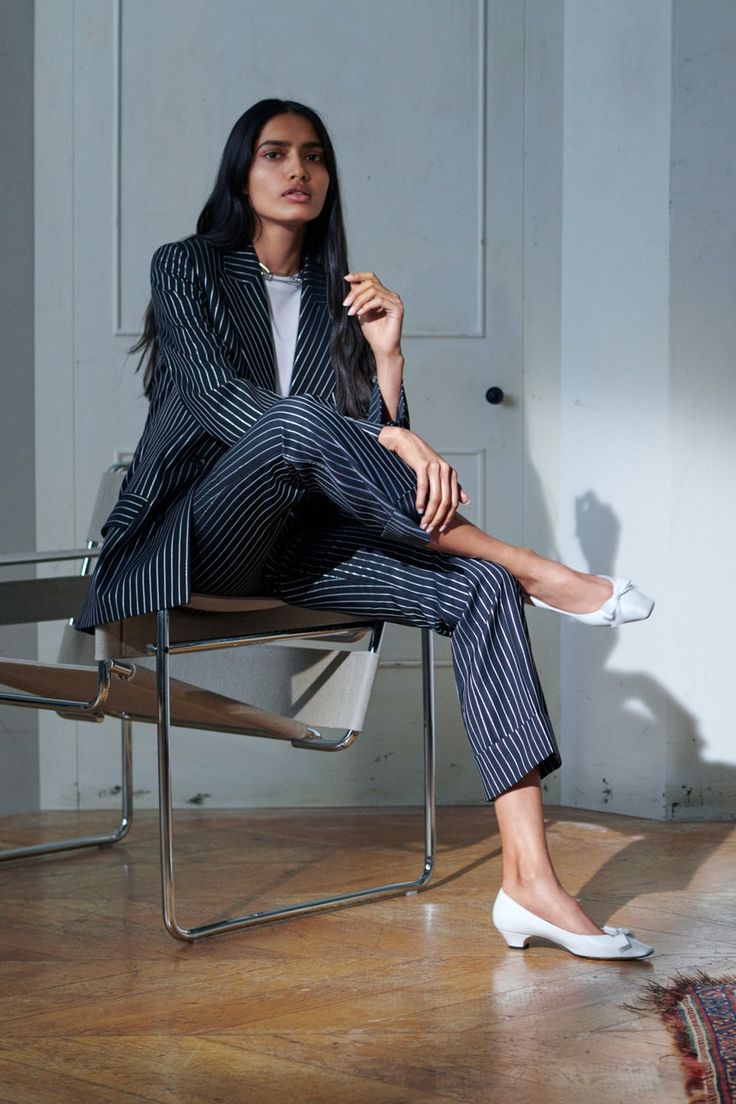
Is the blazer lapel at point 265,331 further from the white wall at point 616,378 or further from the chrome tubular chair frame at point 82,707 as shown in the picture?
the white wall at point 616,378

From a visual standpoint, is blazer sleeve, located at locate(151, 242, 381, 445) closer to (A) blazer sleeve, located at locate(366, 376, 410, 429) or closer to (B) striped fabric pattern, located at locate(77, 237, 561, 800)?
(B) striped fabric pattern, located at locate(77, 237, 561, 800)

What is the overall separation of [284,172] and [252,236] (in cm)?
13

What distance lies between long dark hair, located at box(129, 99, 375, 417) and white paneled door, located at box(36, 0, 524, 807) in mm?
681

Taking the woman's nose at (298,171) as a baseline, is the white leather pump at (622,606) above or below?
below

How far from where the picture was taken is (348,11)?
123 inches

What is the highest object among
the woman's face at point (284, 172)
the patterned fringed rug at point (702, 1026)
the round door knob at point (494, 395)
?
the woman's face at point (284, 172)

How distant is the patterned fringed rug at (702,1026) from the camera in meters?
1.36

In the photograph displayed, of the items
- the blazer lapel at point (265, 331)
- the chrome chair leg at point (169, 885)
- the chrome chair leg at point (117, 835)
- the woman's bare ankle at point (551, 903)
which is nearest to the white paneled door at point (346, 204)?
the chrome chair leg at point (117, 835)

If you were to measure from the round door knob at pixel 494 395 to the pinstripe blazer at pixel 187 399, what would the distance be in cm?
81

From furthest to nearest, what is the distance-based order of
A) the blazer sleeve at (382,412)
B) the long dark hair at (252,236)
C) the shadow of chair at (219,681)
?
1. the long dark hair at (252,236)
2. the blazer sleeve at (382,412)
3. the shadow of chair at (219,681)

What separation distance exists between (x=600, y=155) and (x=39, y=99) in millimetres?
1263

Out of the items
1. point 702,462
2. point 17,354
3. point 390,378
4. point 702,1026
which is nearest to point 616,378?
point 702,462

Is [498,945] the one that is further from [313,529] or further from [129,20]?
[129,20]

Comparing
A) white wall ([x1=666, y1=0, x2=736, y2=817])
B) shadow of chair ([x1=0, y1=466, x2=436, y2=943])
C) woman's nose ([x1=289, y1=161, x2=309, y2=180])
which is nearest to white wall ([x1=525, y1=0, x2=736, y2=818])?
white wall ([x1=666, y1=0, x2=736, y2=817])
